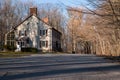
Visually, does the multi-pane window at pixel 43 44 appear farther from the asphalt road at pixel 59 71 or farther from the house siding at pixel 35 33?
the asphalt road at pixel 59 71

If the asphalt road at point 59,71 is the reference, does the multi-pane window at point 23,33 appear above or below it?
above

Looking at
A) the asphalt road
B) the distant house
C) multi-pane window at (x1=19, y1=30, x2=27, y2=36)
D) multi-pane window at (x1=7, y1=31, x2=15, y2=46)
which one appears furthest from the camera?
multi-pane window at (x1=7, y1=31, x2=15, y2=46)

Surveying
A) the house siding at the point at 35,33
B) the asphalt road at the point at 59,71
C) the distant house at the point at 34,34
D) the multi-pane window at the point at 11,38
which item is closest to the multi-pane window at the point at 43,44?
the distant house at the point at 34,34

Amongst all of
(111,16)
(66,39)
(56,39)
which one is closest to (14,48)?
(56,39)

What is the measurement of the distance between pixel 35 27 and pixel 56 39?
1230 centimetres

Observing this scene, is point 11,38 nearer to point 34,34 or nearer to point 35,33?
point 34,34

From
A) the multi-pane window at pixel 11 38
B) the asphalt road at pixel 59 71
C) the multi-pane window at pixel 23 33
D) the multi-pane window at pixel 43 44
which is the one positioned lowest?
the asphalt road at pixel 59 71

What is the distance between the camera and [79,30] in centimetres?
9506

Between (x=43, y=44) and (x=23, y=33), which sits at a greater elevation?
(x=23, y=33)

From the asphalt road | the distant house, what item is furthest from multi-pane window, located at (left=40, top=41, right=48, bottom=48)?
the asphalt road

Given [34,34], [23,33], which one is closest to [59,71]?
[34,34]

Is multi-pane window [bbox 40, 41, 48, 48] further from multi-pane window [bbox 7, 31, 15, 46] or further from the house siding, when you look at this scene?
multi-pane window [bbox 7, 31, 15, 46]

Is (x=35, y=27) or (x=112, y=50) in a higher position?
(x=35, y=27)

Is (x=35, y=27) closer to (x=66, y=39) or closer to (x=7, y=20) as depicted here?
(x=7, y=20)
